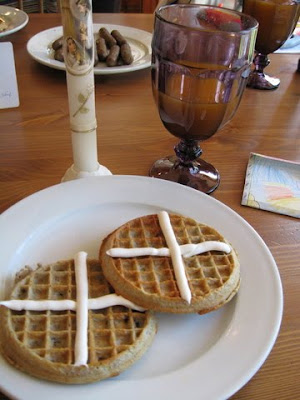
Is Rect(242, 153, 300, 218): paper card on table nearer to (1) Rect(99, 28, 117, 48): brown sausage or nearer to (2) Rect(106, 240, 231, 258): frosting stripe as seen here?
(2) Rect(106, 240, 231, 258): frosting stripe

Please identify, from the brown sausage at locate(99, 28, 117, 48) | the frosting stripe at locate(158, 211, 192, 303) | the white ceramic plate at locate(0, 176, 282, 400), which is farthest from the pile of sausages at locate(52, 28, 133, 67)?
the frosting stripe at locate(158, 211, 192, 303)

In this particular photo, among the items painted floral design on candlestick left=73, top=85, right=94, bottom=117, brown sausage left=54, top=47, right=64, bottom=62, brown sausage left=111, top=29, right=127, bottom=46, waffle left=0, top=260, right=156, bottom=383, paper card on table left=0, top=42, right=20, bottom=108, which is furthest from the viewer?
brown sausage left=111, top=29, right=127, bottom=46

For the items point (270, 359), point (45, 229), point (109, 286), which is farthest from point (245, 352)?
point (45, 229)

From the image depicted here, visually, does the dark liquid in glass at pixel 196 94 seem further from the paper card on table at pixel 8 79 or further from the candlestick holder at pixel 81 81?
the paper card on table at pixel 8 79

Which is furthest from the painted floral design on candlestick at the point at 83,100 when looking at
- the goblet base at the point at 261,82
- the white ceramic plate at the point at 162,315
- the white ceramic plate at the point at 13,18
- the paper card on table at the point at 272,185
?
the white ceramic plate at the point at 13,18

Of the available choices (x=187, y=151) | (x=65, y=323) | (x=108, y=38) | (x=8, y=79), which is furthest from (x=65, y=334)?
(x=108, y=38)

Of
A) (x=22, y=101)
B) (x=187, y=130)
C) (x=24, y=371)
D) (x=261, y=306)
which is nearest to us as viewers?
(x=24, y=371)

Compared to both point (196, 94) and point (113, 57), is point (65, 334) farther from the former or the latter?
point (113, 57)

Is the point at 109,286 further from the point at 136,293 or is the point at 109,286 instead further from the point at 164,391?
the point at 164,391
